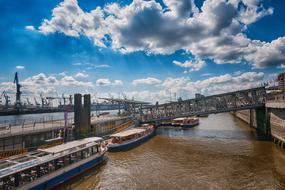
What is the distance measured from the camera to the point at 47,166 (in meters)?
23.4

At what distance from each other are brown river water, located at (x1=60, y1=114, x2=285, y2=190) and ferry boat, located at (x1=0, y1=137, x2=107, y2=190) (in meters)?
1.57

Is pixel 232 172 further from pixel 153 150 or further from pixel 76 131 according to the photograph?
pixel 76 131

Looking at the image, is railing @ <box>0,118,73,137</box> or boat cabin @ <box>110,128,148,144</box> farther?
boat cabin @ <box>110,128,148,144</box>

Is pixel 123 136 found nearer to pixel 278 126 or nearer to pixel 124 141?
pixel 124 141

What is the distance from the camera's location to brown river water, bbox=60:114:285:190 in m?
24.0

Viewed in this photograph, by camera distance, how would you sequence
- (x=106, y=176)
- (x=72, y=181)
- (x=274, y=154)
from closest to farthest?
(x=72, y=181) < (x=106, y=176) < (x=274, y=154)

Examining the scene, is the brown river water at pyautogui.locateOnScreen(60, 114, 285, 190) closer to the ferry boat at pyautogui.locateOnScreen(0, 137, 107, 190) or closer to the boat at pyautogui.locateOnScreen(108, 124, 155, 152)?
the ferry boat at pyautogui.locateOnScreen(0, 137, 107, 190)

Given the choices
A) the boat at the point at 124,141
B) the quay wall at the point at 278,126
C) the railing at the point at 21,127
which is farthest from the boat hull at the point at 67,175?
the quay wall at the point at 278,126

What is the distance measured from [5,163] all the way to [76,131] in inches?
864

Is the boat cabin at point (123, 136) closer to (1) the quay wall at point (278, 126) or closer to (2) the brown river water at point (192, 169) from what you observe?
(2) the brown river water at point (192, 169)

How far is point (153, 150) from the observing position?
134ft

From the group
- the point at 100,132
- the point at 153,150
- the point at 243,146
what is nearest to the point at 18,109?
the point at 100,132

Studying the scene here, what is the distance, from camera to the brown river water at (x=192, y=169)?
24.0m

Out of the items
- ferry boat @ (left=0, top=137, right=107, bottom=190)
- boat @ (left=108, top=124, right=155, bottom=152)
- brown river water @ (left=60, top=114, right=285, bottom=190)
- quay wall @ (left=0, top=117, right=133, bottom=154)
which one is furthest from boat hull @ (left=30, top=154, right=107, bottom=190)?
quay wall @ (left=0, top=117, right=133, bottom=154)
